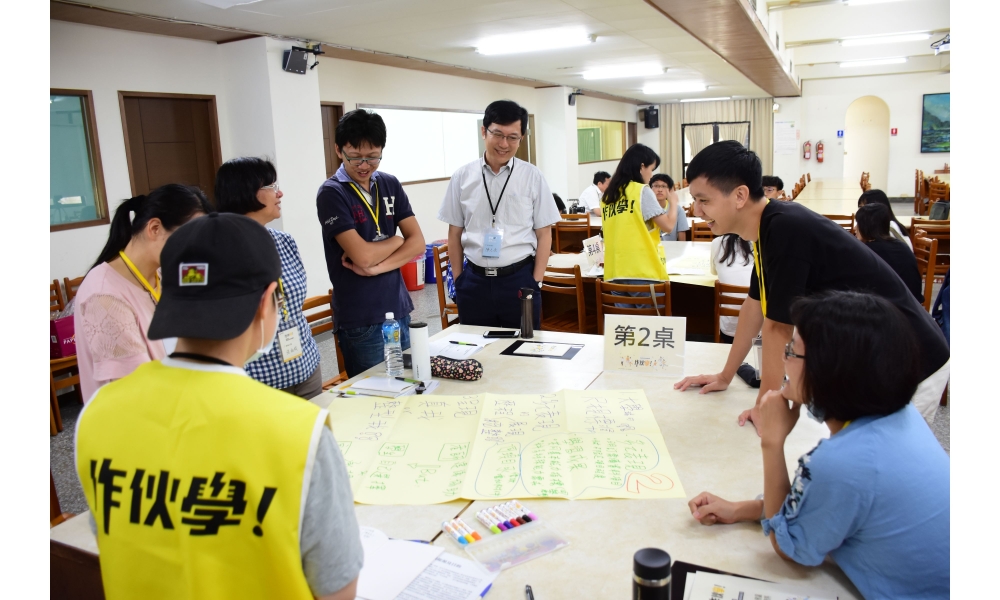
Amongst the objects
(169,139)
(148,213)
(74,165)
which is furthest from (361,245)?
(169,139)

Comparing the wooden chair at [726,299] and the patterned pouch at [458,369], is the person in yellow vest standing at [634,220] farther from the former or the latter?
the patterned pouch at [458,369]

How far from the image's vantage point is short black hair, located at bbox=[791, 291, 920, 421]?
111 cm

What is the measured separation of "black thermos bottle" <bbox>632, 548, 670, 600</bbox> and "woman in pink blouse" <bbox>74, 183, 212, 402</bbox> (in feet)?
4.44

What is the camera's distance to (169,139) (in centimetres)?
518

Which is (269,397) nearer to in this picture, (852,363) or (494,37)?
(852,363)

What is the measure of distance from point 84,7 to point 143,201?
3.01 m

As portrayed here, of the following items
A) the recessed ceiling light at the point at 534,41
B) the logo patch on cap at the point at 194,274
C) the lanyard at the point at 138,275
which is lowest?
the lanyard at the point at 138,275

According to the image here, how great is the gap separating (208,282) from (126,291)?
102 cm

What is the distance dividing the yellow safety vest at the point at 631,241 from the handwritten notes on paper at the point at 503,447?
1.91 meters

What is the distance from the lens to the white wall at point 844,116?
15.7m

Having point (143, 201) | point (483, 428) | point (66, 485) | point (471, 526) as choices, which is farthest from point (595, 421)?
point (66, 485)

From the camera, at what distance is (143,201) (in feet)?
6.03

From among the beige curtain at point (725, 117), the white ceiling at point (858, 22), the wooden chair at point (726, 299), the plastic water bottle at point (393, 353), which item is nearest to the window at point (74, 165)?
the plastic water bottle at point (393, 353)

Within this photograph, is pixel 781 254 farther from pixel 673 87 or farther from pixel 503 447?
pixel 673 87
